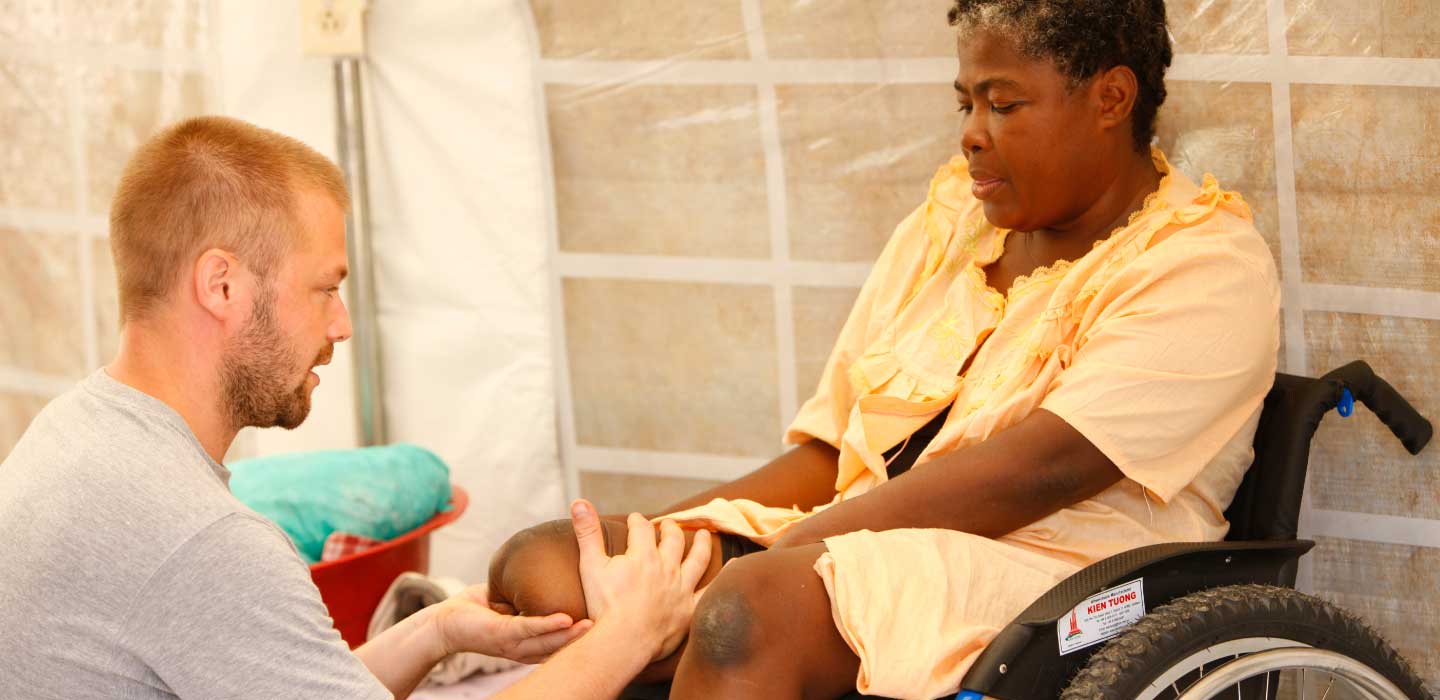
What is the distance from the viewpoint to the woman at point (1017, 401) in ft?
5.55

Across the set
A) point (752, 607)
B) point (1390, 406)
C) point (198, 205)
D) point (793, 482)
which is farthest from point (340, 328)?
point (1390, 406)

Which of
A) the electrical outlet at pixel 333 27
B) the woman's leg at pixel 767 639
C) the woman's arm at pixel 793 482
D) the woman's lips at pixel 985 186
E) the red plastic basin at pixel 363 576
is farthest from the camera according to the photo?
the electrical outlet at pixel 333 27

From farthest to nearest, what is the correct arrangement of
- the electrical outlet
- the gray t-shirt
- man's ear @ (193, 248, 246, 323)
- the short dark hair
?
1. the electrical outlet
2. the short dark hair
3. man's ear @ (193, 248, 246, 323)
4. the gray t-shirt

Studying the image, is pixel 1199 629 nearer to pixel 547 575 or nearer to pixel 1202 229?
pixel 1202 229

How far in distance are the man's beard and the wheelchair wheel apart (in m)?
0.95

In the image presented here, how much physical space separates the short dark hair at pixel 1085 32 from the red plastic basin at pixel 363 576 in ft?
5.03

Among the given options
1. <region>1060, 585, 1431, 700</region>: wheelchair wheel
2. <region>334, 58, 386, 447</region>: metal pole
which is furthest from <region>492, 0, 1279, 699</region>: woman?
<region>334, 58, 386, 447</region>: metal pole

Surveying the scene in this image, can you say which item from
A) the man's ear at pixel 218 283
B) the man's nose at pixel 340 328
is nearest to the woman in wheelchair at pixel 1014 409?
the man's nose at pixel 340 328

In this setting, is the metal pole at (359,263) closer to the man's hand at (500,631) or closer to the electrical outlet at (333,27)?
the electrical outlet at (333,27)

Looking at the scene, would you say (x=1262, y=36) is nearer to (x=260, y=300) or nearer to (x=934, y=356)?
(x=934, y=356)

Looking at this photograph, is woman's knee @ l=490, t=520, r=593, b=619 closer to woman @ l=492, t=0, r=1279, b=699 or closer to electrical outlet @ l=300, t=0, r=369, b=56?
woman @ l=492, t=0, r=1279, b=699

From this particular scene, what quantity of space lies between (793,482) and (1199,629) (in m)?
0.71

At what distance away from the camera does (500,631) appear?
187 centimetres

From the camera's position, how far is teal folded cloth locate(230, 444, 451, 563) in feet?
9.38
